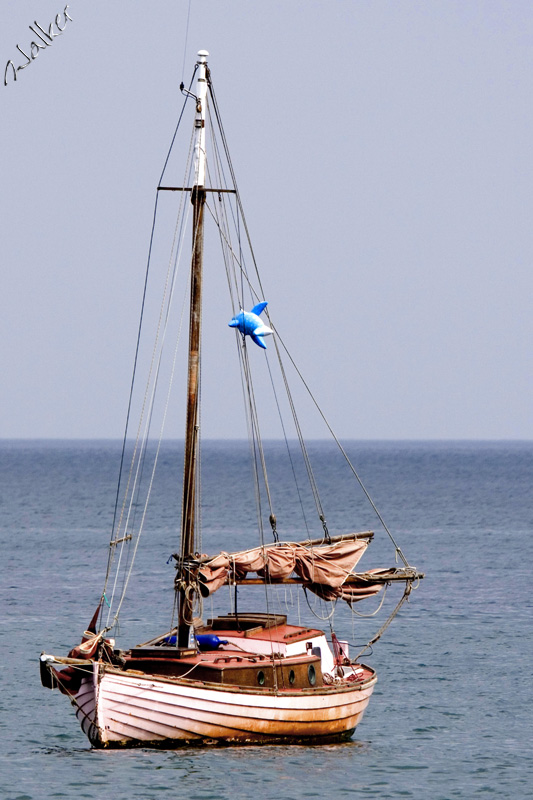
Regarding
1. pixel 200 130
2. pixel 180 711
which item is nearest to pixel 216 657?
pixel 180 711

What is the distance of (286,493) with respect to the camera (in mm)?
175375

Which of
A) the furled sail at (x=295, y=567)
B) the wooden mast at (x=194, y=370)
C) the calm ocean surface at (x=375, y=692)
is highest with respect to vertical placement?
the wooden mast at (x=194, y=370)

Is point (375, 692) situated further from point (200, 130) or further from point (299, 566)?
point (200, 130)

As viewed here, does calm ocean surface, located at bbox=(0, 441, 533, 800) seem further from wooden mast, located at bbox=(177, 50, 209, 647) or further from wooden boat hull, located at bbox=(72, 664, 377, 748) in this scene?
wooden mast, located at bbox=(177, 50, 209, 647)

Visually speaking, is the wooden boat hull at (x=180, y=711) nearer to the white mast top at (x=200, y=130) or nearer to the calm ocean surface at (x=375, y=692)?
the calm ocean surface at (x=375, y=692)

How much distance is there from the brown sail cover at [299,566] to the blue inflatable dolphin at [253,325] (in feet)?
20.7

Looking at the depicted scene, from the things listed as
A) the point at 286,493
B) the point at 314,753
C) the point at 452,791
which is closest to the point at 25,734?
Answer: the point at 314,753

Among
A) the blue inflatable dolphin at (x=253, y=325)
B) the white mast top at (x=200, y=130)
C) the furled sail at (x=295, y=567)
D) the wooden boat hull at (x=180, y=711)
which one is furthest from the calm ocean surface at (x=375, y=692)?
the white mast top at (x=200, y=130)

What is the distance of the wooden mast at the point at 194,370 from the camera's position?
3472 cm

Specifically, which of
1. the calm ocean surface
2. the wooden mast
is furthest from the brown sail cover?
the calm ocean surface

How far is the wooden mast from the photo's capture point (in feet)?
114

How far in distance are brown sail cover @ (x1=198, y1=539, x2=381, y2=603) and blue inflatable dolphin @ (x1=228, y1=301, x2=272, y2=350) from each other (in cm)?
632

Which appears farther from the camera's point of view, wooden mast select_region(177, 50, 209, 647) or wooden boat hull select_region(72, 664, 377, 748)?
wooden mast select_region(177, 50, 209, 647)

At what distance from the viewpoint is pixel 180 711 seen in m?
31.3
